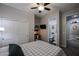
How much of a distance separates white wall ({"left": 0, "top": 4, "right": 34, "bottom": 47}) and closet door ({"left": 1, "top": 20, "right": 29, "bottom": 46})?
2.4 inches

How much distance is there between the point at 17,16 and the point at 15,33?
0.33 m

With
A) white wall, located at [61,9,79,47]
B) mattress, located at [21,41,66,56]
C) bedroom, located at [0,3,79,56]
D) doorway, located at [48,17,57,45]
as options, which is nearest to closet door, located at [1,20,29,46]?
bedroom, located at [0,3,79,56]

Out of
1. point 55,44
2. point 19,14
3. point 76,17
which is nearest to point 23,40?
point 19,14

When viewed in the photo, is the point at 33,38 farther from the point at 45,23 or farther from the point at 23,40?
the point at 45,23

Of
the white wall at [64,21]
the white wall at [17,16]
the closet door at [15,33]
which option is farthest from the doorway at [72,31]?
the closet door at [15,33]

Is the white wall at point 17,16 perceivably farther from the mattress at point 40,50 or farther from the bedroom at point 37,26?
the mattress at point 40,50

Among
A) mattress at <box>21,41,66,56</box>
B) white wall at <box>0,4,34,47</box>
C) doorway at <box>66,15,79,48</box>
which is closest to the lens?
mattress at <box>21,41,66,56</box>

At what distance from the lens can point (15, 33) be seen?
1464 mm

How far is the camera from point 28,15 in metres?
1.60

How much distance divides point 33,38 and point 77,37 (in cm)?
93

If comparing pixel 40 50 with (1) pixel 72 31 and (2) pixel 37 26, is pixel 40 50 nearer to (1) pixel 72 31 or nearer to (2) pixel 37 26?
(2) pixel 37 26

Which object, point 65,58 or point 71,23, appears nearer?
point 65,58

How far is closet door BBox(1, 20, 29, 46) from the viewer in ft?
4.46

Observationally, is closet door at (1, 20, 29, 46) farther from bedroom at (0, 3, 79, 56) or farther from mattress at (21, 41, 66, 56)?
mattress at (21, 41, 66, 56)
